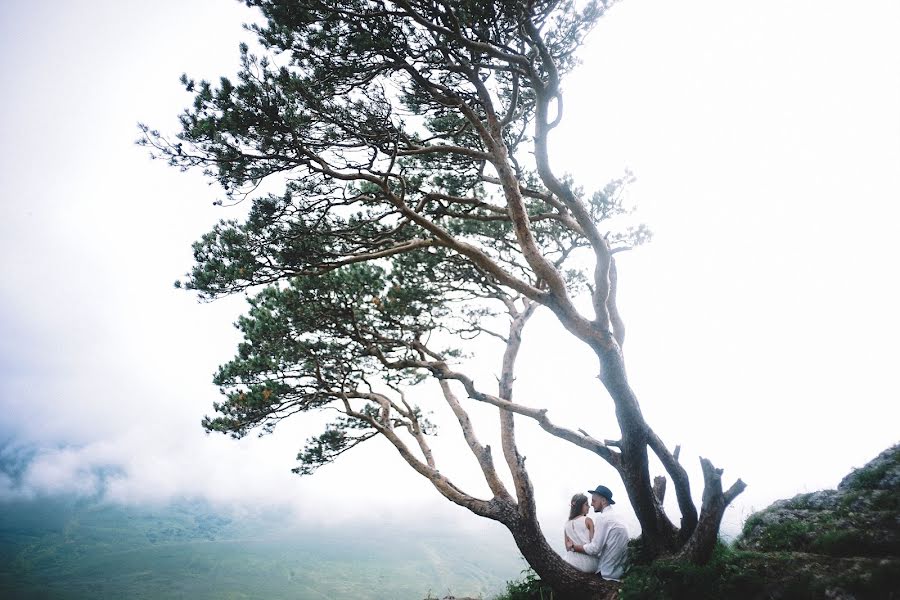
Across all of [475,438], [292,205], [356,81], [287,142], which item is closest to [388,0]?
[356,81]

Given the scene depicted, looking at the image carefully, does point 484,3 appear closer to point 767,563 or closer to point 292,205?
point 292,205

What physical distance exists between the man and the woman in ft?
0.39

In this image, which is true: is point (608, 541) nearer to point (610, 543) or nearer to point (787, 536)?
point (610, 543)

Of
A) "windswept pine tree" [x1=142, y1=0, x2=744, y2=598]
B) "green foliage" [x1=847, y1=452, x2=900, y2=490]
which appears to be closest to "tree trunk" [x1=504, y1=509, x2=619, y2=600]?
"windswept pine tree" [x1=142, y1=0, x2=744, y2=598]

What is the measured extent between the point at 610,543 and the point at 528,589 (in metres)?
1.70

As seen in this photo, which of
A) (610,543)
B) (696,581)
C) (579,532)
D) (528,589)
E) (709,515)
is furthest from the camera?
(528,589)

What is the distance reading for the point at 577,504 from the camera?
5.68 metres

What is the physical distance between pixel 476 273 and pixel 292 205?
10.4ft

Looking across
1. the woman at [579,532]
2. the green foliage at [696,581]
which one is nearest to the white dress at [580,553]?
the woman at [579,532]

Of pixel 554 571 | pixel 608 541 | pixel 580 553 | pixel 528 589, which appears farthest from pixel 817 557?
pixel 528 589

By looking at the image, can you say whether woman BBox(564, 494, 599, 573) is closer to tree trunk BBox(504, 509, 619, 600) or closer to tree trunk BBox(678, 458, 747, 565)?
tree trunk BBox(504, 509, 619, 600)

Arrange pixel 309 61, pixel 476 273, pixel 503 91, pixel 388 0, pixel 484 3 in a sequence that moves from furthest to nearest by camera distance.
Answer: pixel 476 273, pixel 503 91, pixel 309 61, pixel 388 0, pixel 484 3

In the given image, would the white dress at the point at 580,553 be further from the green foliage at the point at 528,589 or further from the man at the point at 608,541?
the green foliage at the point at 528,589

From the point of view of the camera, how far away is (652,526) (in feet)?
17.4
